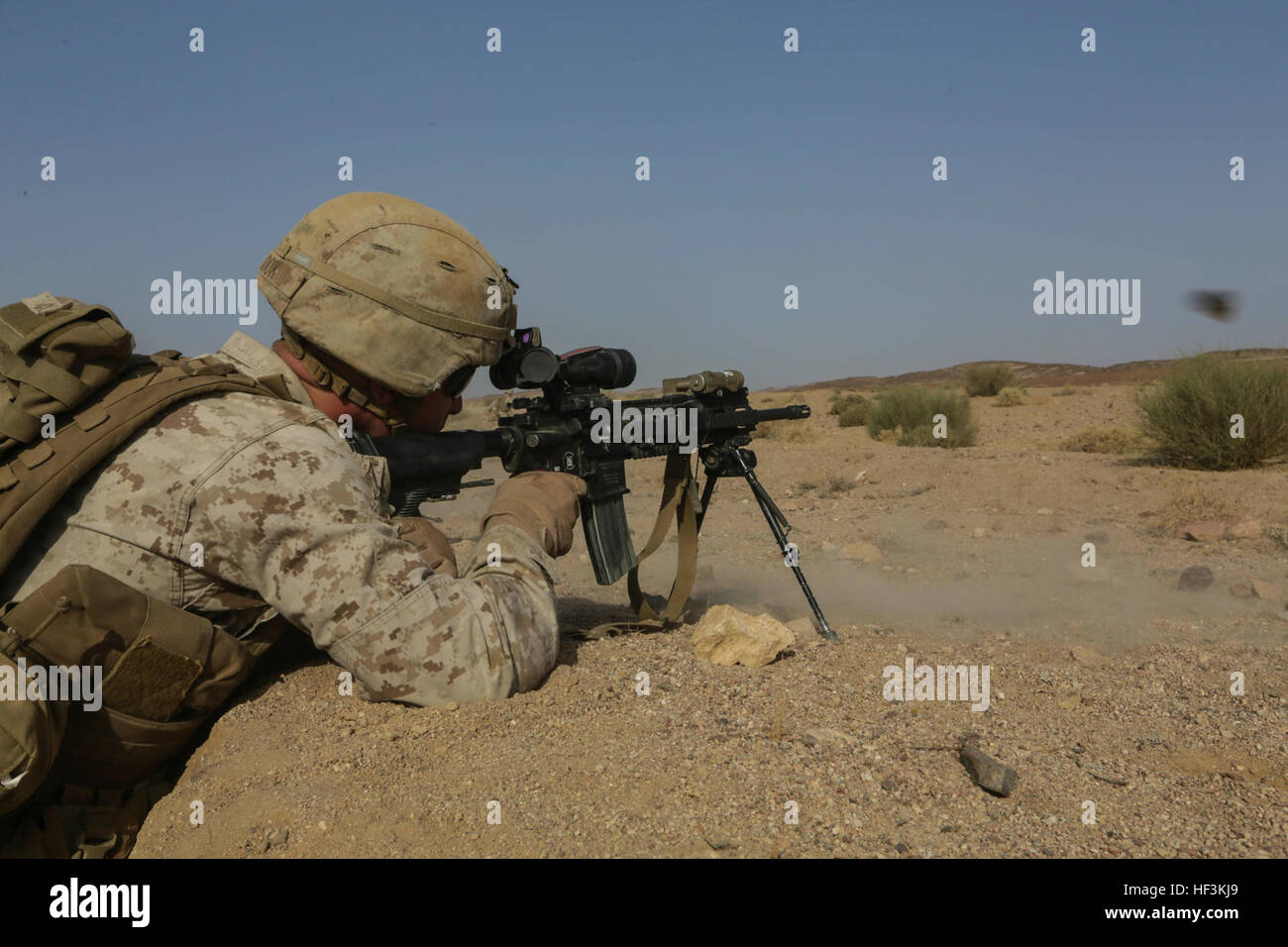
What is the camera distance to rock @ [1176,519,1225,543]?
6.91 meters

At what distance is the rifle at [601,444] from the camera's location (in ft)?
11.2

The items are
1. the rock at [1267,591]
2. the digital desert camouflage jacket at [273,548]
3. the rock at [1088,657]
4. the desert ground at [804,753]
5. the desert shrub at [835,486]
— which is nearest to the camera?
the desert ground at [804,753]

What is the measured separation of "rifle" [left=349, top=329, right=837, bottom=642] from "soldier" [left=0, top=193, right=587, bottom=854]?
0.30 m

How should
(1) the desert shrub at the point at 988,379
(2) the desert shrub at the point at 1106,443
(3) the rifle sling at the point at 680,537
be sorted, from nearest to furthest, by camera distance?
(3) the rifle sling at the point at 680,537 → (2) the desert shrub at the point at 1106,443 → (1) the desert shrub at the point at 988,379

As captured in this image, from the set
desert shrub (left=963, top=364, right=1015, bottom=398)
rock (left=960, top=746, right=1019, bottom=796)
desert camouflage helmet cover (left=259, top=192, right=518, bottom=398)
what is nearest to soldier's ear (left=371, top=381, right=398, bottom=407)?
desert camouflage helmet cover (left=259, top=192, right=518, bottom=398)

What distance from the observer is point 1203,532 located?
22.9 feet

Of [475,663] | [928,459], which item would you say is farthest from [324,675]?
[928,459]

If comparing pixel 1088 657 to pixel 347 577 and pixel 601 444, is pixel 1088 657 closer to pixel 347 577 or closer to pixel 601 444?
pixel 601 444

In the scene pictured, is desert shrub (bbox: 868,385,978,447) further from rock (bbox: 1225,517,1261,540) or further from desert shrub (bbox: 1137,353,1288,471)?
rock (bbox: 1225,517,1261,540)

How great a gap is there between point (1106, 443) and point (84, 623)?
1332 centimetres

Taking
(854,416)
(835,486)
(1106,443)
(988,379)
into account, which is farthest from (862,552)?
(988,379)

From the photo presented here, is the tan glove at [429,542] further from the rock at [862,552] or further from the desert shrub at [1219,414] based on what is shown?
the desert shrub at [1219,414]

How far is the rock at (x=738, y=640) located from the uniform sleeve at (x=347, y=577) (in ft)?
3.58

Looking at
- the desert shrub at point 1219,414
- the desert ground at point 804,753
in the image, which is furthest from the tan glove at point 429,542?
the desert shrub at point 1219,414
